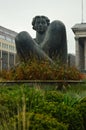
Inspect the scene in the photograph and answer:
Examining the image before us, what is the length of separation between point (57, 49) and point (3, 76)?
2090 millimetres

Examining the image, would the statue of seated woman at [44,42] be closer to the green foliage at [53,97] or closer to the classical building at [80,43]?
the green foliage at [53,97]

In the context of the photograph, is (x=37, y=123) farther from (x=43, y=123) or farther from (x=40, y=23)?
(x=40, y=23)

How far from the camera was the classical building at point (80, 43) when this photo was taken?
75.1 meters

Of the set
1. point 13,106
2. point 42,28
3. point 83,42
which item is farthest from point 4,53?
point 13,106

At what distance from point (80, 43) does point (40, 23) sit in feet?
211

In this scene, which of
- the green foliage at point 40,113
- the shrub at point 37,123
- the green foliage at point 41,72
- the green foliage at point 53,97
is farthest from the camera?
the green foliage at point 41,72

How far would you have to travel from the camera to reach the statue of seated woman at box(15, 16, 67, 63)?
13.9 m

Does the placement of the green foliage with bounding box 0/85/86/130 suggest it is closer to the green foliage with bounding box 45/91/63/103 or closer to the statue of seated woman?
the green foliage with bounding box 45/91/63/103

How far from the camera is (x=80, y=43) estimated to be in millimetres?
79375

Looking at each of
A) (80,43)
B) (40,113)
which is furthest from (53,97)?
(80,43)

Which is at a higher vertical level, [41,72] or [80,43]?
[80,43]

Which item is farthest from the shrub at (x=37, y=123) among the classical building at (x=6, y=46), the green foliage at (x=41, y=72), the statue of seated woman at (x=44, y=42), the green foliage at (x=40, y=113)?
the classical building at (x=6, y=46)

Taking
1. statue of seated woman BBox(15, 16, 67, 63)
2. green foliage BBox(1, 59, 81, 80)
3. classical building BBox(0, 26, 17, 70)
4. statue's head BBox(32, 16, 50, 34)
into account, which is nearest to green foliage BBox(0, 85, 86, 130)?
green foliage BBox(1, 59, 81, 80)

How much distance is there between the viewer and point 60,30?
14.6 metres
